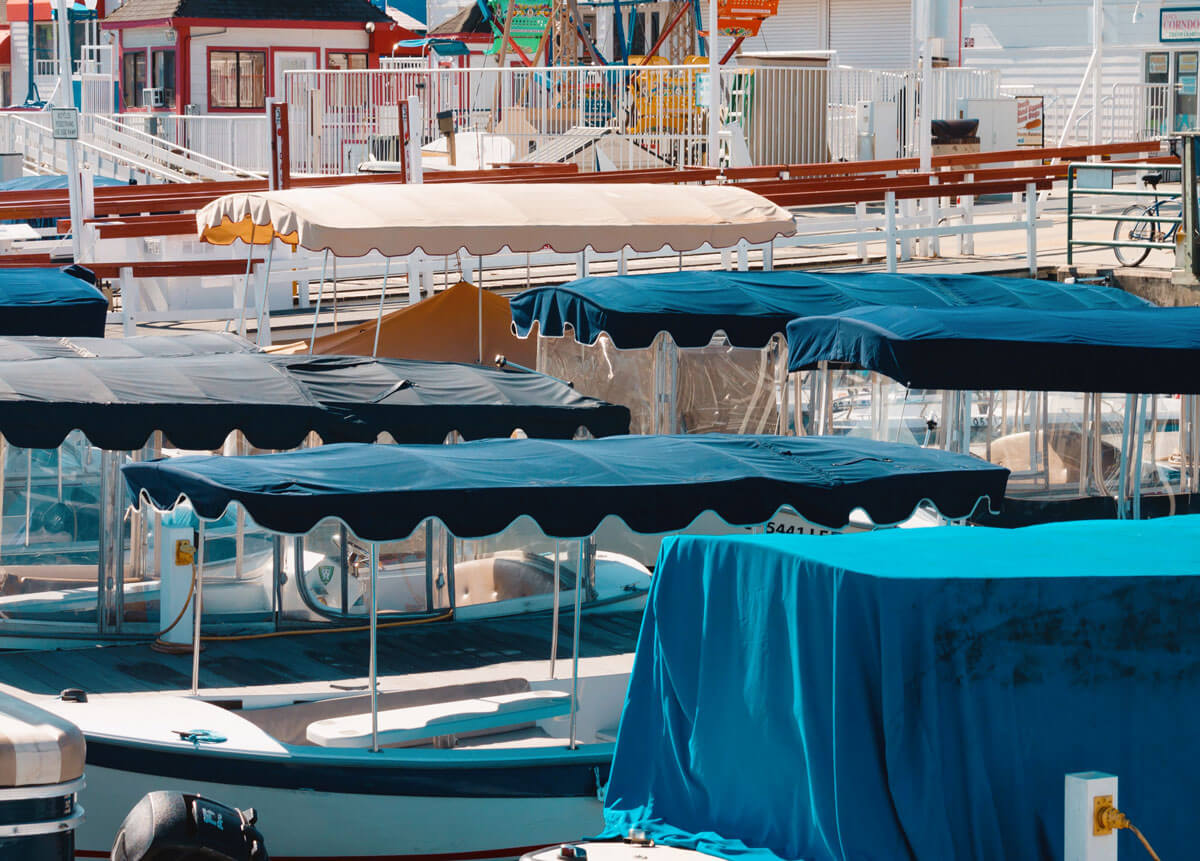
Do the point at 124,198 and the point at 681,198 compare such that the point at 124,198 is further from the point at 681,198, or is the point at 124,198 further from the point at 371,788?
the point at 371,788

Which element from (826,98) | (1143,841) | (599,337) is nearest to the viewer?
(1143,841)

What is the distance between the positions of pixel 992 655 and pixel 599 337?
9.67m

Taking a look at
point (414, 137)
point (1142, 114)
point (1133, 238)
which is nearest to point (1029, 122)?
point (1142, 114)

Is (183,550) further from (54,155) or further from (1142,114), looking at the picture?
(1142,114)

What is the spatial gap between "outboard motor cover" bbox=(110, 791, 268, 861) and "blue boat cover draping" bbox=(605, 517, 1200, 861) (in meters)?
2.34

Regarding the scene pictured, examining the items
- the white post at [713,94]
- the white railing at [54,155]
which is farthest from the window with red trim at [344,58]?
the white post at [713,94]

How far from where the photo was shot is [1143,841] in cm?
621

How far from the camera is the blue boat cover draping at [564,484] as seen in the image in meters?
9.14

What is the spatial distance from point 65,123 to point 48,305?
159 inches

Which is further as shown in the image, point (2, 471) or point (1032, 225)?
point (1032, 225)

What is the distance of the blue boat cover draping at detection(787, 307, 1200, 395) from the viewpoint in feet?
44.9

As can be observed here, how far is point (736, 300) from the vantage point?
52.3ft

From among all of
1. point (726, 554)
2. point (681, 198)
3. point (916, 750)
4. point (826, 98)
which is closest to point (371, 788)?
point (726, 554)

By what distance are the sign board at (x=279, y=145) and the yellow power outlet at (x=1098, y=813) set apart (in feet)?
53.1
